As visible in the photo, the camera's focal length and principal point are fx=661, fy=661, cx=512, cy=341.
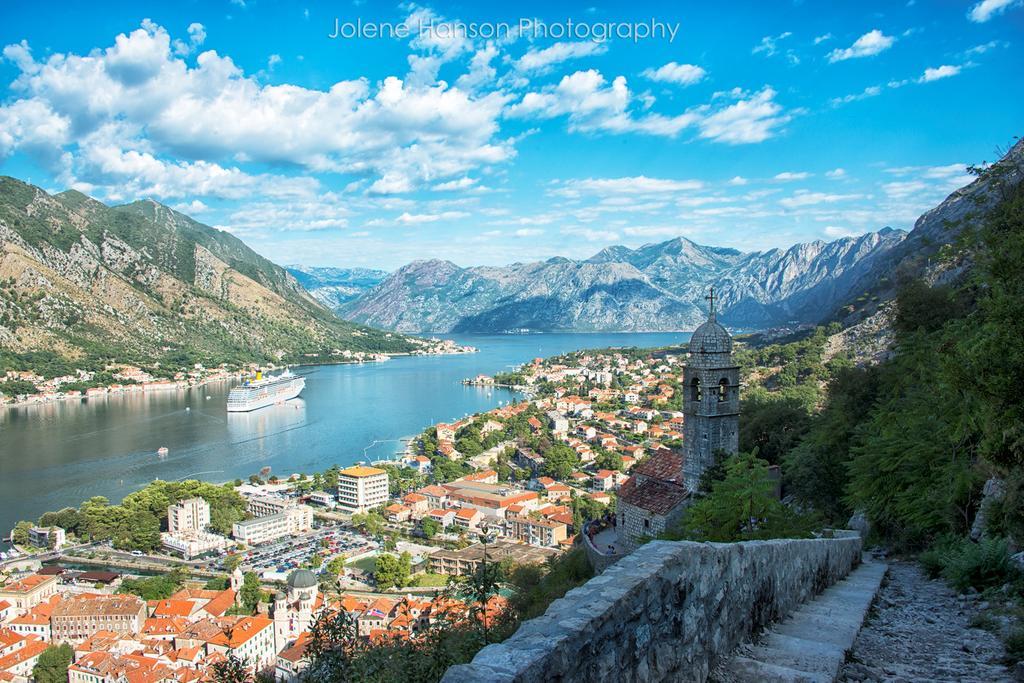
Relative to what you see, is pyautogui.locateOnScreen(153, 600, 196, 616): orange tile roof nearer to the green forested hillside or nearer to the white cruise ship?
the green forested hillside

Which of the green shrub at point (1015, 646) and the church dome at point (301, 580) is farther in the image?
the church dome at point (301, 580)

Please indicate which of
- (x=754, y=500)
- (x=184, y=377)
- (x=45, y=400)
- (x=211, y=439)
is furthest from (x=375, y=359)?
(x=754, y=500)

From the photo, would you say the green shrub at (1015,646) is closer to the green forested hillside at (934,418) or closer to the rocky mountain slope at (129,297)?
the green forested hillside at (934,418)

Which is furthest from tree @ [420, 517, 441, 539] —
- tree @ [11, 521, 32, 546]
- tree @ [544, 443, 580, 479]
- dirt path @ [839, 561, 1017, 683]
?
dirt path @ [839, 561, 1017, 683]

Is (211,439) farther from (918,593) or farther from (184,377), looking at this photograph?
(918,593)

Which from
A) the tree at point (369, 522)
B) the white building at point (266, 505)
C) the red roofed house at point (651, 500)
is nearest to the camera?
the red roofed house at point (651, 500)

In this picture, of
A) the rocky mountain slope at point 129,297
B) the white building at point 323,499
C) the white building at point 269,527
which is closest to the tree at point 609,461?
the white building at point 323,499

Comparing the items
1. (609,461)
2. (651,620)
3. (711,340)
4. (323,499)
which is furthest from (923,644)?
(609,461)
